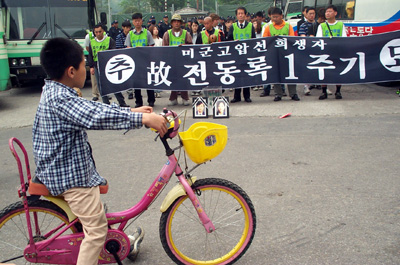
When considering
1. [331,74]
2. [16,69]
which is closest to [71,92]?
[331,74]

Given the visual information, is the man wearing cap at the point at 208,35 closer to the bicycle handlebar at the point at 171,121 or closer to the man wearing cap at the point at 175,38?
the man wearing cap at the point at 175,38

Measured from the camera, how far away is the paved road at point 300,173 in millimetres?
3479

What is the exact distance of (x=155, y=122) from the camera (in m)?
2.54

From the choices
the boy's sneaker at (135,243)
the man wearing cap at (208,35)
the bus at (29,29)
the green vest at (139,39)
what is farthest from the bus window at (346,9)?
the boy's sneaker at (135,243)

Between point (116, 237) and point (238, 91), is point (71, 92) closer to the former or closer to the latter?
point (116, 237)

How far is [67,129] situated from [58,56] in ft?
1.43

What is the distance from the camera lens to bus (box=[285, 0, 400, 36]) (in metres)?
10.4

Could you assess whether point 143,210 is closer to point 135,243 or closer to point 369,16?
point 135,243

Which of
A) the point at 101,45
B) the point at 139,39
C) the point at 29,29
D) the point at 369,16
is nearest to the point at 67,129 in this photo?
the point at 101,45

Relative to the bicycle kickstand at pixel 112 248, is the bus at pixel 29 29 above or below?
above

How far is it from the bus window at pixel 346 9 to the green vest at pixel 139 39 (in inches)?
220

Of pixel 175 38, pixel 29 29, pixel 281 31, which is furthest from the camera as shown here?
pixel 29 29

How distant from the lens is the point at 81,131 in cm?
271

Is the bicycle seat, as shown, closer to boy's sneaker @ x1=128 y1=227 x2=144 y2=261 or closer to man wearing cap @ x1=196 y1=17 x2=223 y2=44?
boy's sneaker @ x1=128 y1=227 x2=144 y2=261
